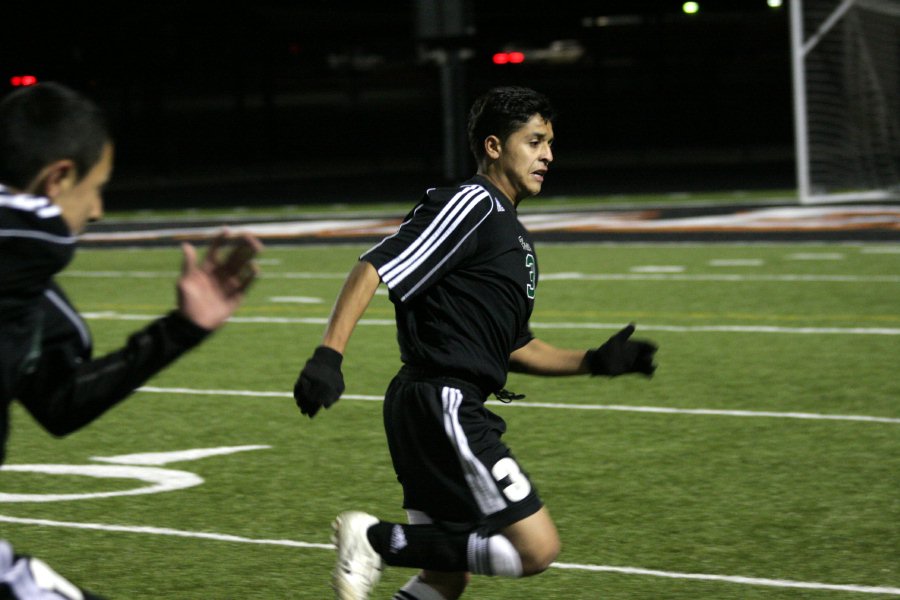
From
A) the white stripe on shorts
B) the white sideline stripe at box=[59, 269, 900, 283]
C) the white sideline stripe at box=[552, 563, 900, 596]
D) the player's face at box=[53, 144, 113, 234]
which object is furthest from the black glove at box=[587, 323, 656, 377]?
the white sideline stripe at box=[59, 269, 900, 283]

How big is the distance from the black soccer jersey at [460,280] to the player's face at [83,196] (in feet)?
4.34

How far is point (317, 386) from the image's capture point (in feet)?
13.6

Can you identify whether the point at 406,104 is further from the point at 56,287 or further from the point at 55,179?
the point at 55,179

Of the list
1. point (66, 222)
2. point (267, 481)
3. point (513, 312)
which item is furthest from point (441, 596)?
point (267, 481)

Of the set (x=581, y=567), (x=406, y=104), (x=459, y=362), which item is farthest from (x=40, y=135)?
(x=406, y=104)

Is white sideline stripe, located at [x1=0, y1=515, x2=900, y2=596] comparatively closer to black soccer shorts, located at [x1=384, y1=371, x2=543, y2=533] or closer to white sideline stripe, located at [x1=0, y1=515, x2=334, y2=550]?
white sideline stripe, located at [x1=0, y1=515, x2=334, y2=550]

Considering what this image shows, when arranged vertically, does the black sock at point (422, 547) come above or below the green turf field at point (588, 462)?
above

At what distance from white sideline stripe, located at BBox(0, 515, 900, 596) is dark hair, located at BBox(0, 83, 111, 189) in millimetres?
3245

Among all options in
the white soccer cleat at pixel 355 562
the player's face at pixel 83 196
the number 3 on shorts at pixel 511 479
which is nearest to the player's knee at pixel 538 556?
the number 3 on shorts at pixel 511 479

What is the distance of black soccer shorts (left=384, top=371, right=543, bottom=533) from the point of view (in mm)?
4520

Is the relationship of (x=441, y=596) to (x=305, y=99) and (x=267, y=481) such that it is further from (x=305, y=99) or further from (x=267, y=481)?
(x=305, y=99)

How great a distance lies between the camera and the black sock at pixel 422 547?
4.57 m

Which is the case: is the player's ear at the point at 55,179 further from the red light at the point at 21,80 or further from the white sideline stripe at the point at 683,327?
the red light at the point at 21,80

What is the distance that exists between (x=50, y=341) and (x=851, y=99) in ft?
62.2
